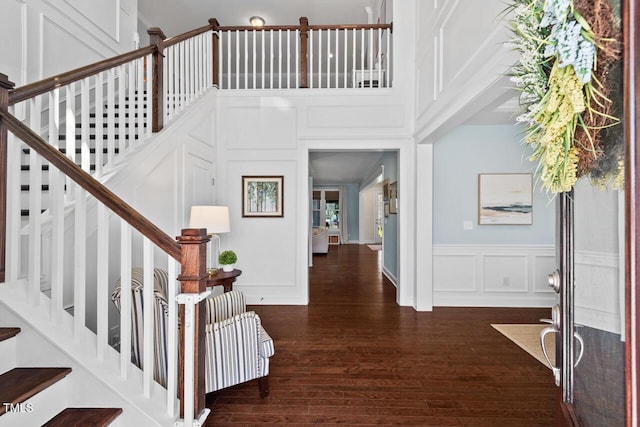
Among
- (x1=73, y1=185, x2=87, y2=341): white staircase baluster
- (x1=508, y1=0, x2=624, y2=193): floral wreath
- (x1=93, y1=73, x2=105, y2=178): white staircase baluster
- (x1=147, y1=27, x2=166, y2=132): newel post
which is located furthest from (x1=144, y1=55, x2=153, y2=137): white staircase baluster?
(x1=508, y1=0, x2=624, y2=193): floral wreath

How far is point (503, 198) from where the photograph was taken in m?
4.02

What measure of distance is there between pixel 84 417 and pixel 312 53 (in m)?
4.79

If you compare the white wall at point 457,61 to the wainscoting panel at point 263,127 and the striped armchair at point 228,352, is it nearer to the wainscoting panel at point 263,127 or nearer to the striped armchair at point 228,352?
the wainscoting panel at point 263,127

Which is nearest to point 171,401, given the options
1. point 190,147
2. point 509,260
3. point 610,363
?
point 610,363

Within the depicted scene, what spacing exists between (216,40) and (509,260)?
499cm

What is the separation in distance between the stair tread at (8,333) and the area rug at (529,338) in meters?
3.57

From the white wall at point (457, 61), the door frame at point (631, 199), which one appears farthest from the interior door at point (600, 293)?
the white wall at point (457, 61)

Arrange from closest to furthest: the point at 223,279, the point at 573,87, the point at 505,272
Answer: the point at 573,87, the point at 223,279, the point at 505,272

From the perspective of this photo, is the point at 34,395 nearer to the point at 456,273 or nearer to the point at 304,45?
the point at 456,273

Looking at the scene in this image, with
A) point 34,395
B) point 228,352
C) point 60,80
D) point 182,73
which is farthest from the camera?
point 182,73

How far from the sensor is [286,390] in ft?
7.00

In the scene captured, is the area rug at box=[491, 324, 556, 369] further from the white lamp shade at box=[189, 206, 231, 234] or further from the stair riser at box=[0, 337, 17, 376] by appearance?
the stair riser at box=[0, 337, 17, 376]

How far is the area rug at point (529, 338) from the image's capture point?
272cm

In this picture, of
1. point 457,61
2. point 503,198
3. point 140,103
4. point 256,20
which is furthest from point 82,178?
point 256,20
